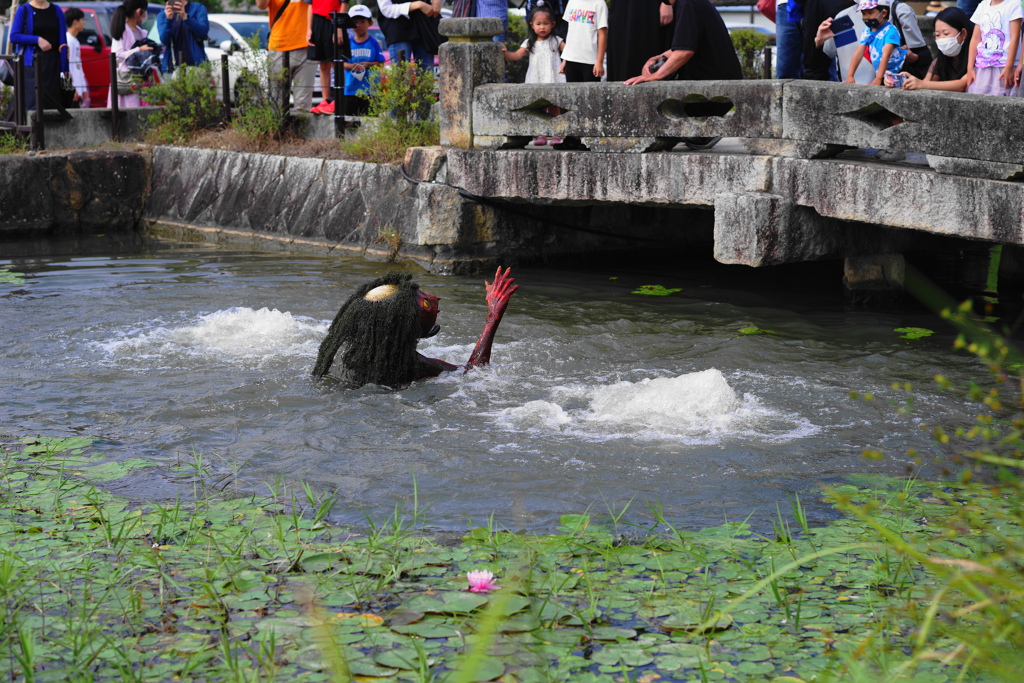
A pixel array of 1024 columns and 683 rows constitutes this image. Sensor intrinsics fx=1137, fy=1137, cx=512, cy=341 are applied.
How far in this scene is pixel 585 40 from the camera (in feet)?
32.4

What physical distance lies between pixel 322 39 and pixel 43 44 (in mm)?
3273

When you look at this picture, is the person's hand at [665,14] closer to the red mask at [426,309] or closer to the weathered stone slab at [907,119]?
the weathered stone slab at [907,119]

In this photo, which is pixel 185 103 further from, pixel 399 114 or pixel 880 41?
pixel 880 41

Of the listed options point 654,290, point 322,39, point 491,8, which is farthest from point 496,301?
point 322,39

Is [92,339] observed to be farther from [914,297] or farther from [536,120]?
[914,297]

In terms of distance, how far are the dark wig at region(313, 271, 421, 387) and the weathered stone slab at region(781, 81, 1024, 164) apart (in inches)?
131

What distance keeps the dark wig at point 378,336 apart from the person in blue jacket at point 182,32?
27.9 feet

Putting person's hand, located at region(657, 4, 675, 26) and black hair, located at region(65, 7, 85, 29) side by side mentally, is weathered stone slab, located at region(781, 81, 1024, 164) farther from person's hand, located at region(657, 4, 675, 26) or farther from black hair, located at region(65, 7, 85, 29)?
black hair, located at region(65, 7, 85, 29)

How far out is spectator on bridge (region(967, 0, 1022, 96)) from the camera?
7402 millimetres

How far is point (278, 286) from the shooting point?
9.68 meters

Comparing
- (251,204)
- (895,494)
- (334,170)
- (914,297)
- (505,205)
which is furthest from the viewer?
(251,204)

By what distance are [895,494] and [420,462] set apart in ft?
7.02

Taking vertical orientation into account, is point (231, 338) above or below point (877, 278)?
below

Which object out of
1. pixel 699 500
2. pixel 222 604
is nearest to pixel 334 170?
pixel 699 500
